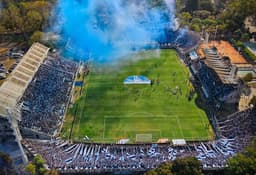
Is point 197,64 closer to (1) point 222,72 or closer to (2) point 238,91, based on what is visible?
(1) point 222,72

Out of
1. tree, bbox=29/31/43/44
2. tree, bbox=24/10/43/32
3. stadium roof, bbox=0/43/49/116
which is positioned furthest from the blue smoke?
stadium roof, bbox=0/43/49/116

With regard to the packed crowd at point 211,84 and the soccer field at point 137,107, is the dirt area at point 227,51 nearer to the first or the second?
the packed crowd at point 211,84

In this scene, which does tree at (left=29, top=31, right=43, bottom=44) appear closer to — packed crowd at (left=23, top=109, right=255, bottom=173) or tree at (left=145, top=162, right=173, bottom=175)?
packed crowd at (left=23, top=109, right=255, bottom=173)

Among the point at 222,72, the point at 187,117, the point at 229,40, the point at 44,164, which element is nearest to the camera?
the point at 44,164

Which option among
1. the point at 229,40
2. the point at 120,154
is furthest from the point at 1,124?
the point at 229,40

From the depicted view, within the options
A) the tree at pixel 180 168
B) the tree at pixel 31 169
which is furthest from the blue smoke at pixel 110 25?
the tree at pixel 180 168

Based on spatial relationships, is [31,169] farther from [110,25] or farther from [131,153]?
[110,25]
